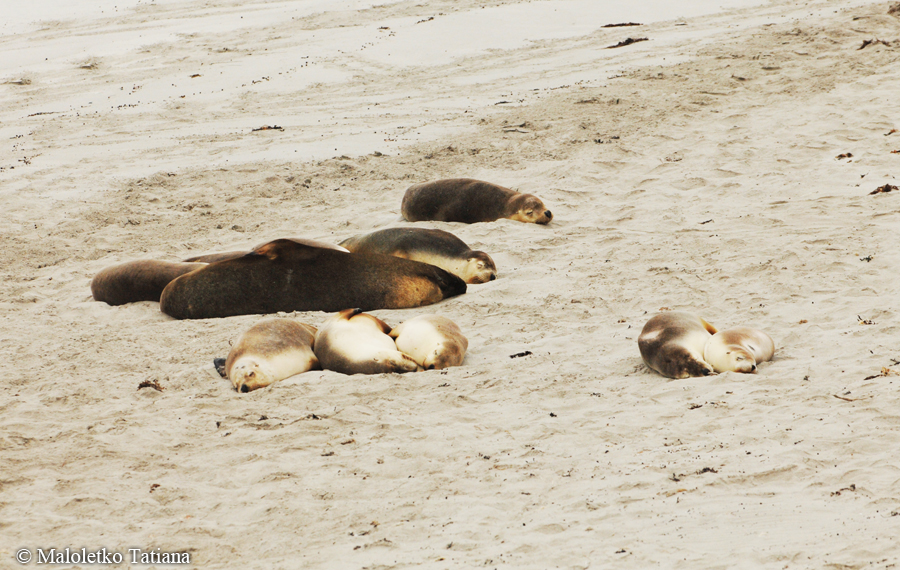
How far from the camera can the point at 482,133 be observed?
33.4ft

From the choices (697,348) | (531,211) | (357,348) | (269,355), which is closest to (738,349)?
(697,348)

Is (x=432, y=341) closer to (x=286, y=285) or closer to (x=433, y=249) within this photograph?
(x=286, y=285)

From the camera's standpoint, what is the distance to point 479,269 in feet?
20.7

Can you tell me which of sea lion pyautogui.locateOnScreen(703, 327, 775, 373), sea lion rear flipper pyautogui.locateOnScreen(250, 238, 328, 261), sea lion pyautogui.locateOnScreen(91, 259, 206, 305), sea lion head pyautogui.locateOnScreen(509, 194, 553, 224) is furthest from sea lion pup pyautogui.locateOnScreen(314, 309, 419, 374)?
sea lion head pyautogui.locateOnScreen(509, 194, 553, 224)

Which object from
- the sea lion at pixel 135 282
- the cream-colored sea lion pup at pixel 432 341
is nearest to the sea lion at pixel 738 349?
the cream-colored sea lion pup at pixel 432 341

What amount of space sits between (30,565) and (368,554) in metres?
1.16

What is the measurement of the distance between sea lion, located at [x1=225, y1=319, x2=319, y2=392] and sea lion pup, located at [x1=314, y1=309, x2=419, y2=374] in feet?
0.34

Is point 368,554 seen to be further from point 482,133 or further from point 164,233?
point 482,133

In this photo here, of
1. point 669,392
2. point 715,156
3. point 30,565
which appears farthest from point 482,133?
point 30,565

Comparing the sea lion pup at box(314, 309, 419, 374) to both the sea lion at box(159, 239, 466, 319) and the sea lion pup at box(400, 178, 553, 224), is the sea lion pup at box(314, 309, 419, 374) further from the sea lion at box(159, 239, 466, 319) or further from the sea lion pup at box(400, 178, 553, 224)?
the sea lion pup at box(400, 178, 553, 224)

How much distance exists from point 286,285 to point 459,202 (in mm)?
2479

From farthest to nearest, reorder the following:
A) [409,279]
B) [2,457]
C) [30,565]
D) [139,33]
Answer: [139,33], [409,279], [2,457], [30,565]

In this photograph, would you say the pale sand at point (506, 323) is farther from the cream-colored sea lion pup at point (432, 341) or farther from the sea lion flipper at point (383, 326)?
the sea lion flipper at point (383, 326)

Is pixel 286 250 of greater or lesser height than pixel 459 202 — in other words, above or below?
above
